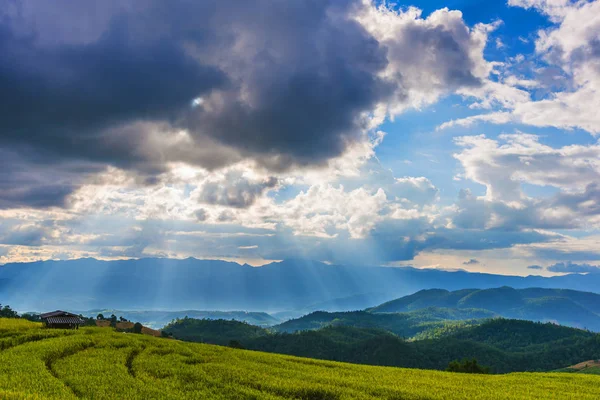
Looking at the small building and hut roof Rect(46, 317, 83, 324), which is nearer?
the small building

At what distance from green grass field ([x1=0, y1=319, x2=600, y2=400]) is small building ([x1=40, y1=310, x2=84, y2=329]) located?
1564 inches

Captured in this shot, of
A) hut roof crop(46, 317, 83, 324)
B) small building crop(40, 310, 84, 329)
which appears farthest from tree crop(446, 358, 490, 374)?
small building crop(40, 310, 84, 329)

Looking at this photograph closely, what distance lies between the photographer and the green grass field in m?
38.3

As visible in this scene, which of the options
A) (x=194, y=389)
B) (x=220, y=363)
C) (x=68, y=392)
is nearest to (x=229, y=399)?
(x=194, y=389)

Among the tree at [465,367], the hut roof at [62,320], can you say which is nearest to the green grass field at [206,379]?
the hut roof at [62,320]

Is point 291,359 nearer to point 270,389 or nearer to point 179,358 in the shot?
point 179,358

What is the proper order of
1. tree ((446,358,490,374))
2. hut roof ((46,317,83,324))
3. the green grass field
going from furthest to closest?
tree ((446,358,490,374))
hut roof ((46,317,83,324))
the green grass field

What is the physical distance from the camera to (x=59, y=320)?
100 m

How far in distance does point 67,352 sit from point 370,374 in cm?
4395

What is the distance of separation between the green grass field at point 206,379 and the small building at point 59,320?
39.7 meters

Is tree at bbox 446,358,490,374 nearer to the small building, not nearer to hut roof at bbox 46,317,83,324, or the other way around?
hut roof at bbox 46,317,83,324

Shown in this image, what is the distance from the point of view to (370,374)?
55.4 m

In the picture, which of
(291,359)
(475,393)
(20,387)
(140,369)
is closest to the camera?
(20,387)

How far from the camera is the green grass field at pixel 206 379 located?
3831 centimetres
